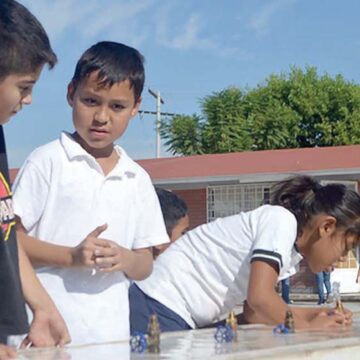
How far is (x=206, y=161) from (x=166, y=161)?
1578 mm

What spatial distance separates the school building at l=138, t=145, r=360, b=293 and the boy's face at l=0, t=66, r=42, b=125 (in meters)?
17.9

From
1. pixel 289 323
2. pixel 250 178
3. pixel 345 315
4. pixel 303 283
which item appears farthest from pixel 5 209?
pixel 303 283

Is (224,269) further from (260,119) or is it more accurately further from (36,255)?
(260,119)

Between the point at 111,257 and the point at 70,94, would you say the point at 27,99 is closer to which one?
the point at 111,257

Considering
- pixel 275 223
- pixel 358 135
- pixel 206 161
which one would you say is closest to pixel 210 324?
pixel 275 223

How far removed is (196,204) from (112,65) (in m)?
19.7

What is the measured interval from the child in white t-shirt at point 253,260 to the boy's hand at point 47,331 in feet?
3.13

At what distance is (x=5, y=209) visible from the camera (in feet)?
8.36

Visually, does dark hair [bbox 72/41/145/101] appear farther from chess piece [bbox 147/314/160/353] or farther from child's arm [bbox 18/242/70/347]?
→ chess piece [bbox 147/314/160/353]

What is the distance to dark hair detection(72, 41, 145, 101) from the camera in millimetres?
3244

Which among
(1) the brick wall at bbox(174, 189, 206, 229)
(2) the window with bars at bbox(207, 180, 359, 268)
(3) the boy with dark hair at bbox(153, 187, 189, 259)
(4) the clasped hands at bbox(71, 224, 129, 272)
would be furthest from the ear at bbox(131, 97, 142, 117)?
(1) the brick wall at bbox(174, 189, 206, 229)

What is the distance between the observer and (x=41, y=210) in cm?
306

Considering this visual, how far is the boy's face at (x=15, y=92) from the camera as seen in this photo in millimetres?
2234

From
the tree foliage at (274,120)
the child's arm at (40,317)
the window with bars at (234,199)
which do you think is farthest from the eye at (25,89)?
the tree foliage at (274,120)
